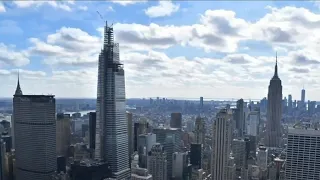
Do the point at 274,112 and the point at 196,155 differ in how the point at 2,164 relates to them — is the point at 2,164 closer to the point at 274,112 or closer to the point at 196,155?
the point at 196,155

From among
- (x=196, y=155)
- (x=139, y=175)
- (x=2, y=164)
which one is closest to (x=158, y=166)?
(x=139, y=175)

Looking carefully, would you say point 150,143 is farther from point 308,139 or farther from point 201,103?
point 201,103

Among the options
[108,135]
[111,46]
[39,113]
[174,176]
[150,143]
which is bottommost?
[174,176]

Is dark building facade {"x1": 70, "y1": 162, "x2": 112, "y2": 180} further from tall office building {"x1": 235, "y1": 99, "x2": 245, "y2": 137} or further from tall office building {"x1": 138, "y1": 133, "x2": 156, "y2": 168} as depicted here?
tall office building {"x1": 235, "y1": 99, "x2": 245, "y2": 137}

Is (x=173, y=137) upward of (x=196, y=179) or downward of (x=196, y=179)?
upward

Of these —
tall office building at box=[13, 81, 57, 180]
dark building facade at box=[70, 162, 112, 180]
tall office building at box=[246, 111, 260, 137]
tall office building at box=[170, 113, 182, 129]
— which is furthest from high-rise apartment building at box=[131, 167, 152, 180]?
tall office building at box=[246, 111, 260, 137]

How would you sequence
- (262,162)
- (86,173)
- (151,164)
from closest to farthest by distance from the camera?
(86,173)
(151,164)
(262,162)

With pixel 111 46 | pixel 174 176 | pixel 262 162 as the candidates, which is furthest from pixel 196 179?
pixel 111 46
